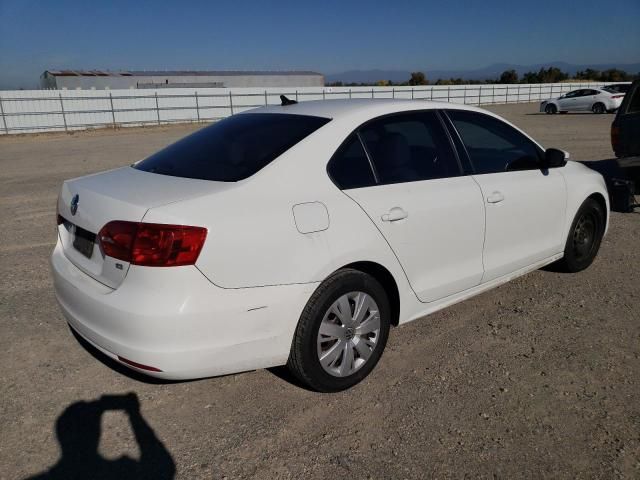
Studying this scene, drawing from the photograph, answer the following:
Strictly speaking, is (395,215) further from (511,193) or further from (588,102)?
(588,102)

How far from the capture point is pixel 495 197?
370 centimetres

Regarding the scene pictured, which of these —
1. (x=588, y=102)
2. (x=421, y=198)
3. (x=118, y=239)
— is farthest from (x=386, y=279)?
(x=588, y=102)

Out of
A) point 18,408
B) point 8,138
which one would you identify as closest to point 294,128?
point 18,408

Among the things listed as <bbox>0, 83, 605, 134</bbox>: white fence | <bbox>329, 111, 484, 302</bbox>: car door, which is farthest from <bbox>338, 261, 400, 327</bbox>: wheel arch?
<bbox>0, 83, 605, 134</bbox>: white fence

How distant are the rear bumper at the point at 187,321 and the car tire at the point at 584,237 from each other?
2.98 meters

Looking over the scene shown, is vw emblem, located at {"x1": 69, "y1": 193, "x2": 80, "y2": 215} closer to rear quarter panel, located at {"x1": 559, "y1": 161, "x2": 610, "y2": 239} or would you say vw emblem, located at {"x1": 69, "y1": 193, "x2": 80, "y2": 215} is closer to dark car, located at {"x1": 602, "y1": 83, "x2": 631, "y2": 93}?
rear quarter panel, located at {"x1": 559, "y1": 161, "x2": 610, "y2": 239}

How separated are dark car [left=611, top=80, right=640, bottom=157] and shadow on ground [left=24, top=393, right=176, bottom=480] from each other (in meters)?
7.85

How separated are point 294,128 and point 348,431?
1.76 meters

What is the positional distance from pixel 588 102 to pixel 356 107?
31.1 metres

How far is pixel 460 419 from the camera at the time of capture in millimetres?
2811

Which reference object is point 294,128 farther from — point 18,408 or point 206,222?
point 18,408

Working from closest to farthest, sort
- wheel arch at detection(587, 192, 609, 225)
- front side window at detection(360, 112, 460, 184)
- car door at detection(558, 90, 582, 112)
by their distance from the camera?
front side window at detection(360, 112, 460, 184) < wheel arch at detection(587, 192, 609, 225) < car door at detection(558, 90, 582, 112)

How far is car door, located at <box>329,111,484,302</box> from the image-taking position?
3.06 metres

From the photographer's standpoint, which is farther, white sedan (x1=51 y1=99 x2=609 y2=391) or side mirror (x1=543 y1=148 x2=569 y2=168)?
side mirror (x1=543 y1=148 x2=569 y2=168)
